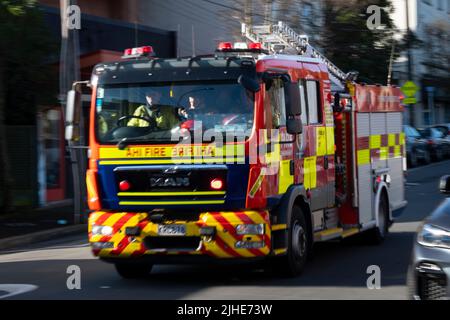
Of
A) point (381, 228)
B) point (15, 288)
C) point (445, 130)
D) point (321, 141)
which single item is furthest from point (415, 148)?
→ point (15, 288)

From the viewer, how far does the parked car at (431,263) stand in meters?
6.90

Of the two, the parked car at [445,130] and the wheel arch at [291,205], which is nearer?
the wheel arch at [291,205]

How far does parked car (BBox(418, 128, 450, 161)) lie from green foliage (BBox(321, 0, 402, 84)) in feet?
11.8

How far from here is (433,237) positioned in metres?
7.14

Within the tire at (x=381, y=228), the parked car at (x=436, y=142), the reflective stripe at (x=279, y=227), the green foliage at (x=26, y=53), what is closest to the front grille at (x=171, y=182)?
the reflective stripe at (x=279, y=227)

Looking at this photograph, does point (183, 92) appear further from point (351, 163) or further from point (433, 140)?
point (433, 140)

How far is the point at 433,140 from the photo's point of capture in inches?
1387

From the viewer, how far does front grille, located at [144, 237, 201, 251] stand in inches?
368

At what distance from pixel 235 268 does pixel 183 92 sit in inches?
111

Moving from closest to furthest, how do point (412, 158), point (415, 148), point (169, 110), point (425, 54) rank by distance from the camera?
point (169, 110), point (412, 158), point (415, 148), point (425, 54)

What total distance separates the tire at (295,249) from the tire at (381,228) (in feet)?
9.65

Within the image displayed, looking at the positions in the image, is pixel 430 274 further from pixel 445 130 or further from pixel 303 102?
pixel 445 130

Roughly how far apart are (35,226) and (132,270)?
23.6 ft

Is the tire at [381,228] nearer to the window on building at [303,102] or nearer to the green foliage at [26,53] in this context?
the window on building at [303,102]
